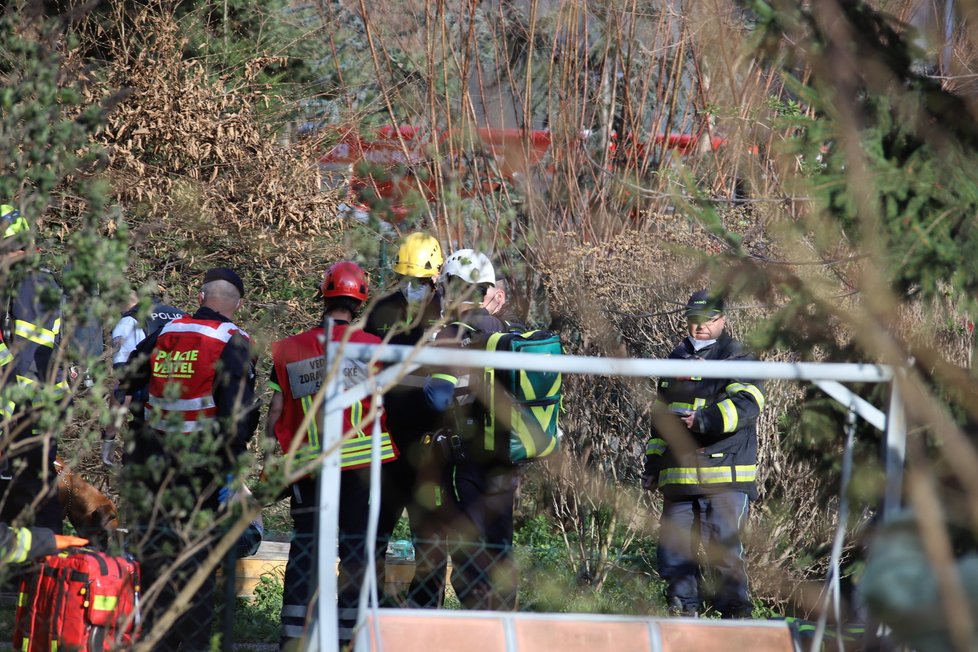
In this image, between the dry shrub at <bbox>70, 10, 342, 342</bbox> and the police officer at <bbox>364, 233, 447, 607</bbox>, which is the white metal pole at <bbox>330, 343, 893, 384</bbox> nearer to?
the police officer at <bbox>364, 233, 447, 607</bbox>

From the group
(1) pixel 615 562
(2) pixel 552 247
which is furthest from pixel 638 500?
(2) pixel 552 247

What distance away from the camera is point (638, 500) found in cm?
725

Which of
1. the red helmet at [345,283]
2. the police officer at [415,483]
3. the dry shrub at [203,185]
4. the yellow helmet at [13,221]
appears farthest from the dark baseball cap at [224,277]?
the dry shrub at [203,185]

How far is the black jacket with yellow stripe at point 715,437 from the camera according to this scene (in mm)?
5707

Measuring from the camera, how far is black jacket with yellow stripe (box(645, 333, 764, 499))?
18.7 ft

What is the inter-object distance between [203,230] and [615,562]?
3422mm

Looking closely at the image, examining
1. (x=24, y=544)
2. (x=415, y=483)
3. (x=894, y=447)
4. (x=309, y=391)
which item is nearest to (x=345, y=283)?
(x=309, y=391)

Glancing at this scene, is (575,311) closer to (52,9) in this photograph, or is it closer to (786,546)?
(786,546)

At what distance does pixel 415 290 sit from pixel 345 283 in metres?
0.82

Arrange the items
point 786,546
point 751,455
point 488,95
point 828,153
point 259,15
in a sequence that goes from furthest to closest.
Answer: point 488,95, point 259,15, point 786,546, point 751,455, point 828,153

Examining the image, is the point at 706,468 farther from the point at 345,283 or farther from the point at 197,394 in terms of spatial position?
the point at 197,394

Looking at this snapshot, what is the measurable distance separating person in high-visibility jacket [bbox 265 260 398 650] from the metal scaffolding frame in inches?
51.8

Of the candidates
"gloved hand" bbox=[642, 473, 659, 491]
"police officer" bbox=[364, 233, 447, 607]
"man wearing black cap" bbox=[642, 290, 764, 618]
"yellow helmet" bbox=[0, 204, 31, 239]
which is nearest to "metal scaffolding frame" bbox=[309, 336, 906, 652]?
"yellow helmet" bbox=[0, 204, 31, 239]

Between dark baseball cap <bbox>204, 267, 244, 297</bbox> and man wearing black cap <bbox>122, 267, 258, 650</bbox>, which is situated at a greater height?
dark baseball cap <bbox>204, 267, 244, 297</bbox>
